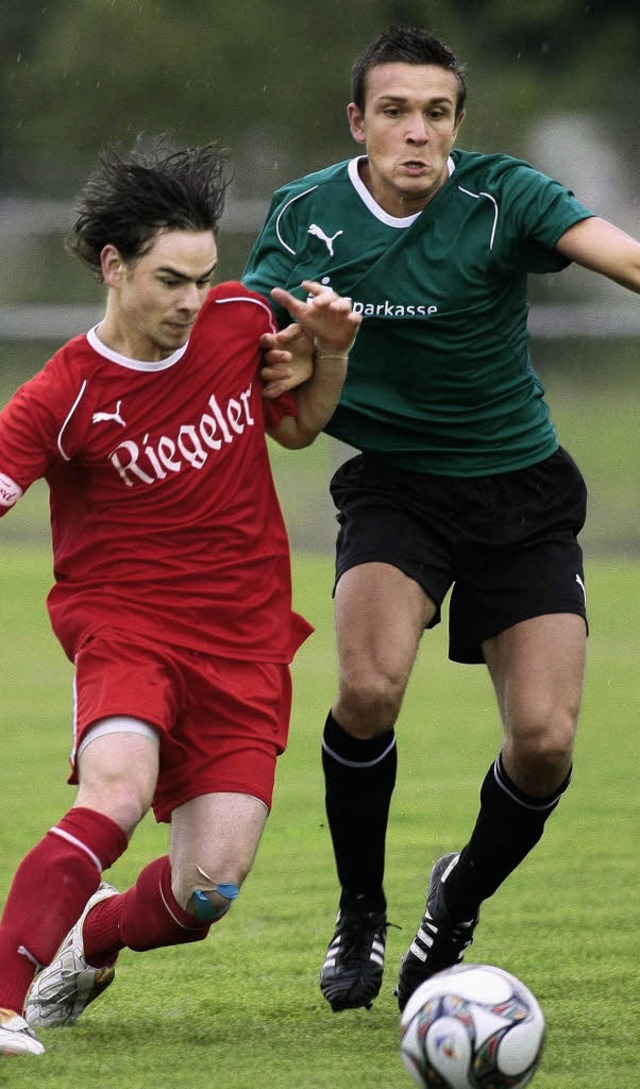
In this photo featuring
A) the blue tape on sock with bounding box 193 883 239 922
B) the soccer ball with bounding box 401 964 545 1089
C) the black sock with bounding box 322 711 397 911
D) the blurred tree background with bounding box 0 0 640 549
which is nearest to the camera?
the soccer ball with bounding box 401 964 545 1089

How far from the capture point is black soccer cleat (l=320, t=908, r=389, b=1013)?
426 centimetres

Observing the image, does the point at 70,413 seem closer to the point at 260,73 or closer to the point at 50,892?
the point at 50,892

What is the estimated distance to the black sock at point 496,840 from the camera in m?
4.34

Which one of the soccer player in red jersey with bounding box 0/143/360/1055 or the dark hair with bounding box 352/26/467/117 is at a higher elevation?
the dark hair with bounding box 352/26/467/117

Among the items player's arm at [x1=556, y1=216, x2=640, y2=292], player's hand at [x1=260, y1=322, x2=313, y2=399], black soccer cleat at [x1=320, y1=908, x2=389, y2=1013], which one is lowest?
black soccer cleat at [x1=320, y1=908, x2=389, y2=1013]

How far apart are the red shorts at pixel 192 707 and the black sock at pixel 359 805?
0.43m

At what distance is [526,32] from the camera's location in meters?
27.8

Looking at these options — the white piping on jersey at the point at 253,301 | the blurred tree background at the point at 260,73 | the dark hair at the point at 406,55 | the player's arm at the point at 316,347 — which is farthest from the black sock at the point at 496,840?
the blurred tree background at the point at 260,73

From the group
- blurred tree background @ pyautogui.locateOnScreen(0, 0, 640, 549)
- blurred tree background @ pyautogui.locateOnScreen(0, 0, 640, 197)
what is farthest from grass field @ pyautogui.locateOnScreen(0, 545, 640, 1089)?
blurred tree background @ pyautogui.locateOnScreen(0, 0, 640, 197)

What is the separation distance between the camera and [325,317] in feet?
13.0

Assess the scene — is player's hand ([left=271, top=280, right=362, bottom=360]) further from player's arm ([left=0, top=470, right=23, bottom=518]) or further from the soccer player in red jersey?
player's arm ([left=0, top=470, right=23, bottom=518])

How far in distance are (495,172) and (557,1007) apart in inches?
75.1

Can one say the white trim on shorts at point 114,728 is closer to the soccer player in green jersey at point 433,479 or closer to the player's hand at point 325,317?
the soccer player in green jersey at point 433,479

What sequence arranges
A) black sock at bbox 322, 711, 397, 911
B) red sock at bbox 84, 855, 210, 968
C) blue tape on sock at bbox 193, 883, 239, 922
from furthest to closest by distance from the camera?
black sock at bbox 322, 711, 397, 911
red sock at bbox 84, 855, 210, 968
blue tape on sock at bbox 193, 883, 239, 922
